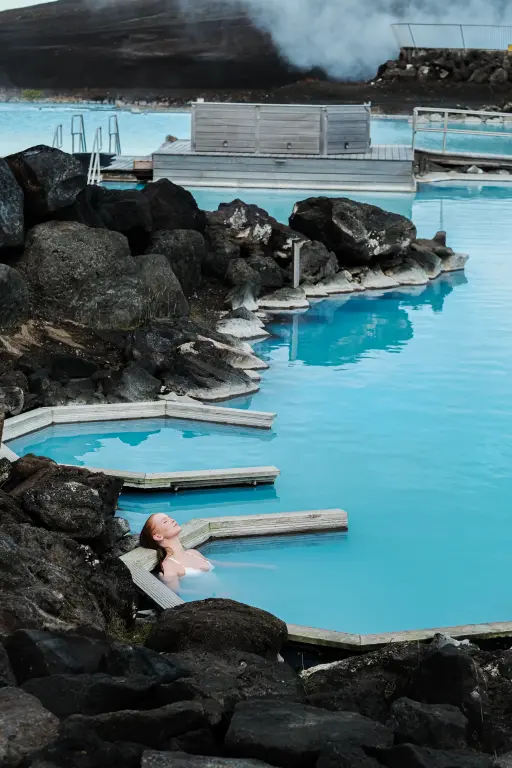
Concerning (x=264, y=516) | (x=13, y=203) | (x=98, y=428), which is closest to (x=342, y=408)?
(x=98, y=428)

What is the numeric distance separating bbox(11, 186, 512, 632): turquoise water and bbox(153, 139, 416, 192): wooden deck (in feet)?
32.7

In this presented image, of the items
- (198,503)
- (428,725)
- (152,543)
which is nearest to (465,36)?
(198,503)

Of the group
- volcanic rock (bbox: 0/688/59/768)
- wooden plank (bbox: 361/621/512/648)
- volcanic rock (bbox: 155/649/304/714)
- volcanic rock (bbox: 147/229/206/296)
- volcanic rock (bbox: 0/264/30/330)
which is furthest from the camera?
volcanic rock (bbox: 147/229/206/296)

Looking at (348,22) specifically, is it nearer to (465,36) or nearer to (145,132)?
(465,36)

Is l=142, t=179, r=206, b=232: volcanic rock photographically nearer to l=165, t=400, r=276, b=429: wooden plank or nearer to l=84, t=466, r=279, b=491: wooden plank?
l=165, t=400, r=276, b=429: wooden plank

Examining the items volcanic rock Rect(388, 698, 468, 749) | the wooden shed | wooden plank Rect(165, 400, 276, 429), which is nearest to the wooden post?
wooden plank Rect(165, 400, 276, 429)

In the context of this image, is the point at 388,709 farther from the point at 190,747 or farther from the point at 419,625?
the point at 419,625

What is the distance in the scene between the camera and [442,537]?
8.54 metres

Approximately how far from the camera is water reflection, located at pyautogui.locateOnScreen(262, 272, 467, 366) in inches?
536

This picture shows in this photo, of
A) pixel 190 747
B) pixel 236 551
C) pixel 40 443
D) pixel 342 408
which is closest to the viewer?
pixel 190 747

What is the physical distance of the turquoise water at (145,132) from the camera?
3706cm

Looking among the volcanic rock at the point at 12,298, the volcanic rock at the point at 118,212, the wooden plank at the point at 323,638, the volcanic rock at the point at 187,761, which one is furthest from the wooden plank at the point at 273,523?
the volcanic rock at the point at 118,212

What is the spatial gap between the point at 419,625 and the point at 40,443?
4099 millimetres

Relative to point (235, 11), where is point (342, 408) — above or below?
below
